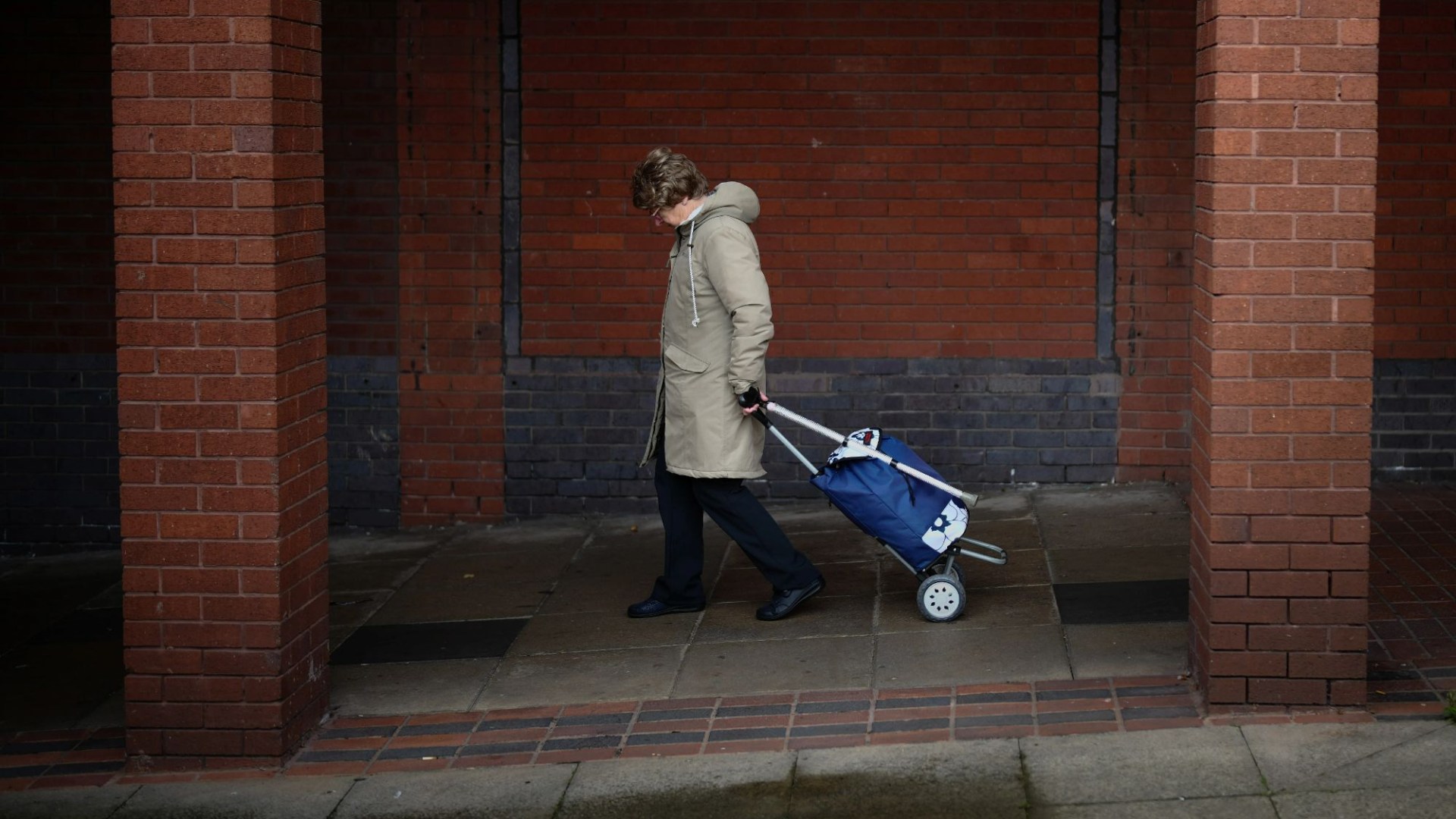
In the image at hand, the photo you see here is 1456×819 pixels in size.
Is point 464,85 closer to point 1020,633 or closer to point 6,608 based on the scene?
point 6,608

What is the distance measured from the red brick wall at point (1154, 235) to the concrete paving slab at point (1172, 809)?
4.30 metres

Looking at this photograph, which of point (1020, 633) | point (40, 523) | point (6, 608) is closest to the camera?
point (1020, 633)

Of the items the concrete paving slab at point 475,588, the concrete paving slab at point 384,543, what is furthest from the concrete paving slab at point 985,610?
the concrete paving slab at point 384,543

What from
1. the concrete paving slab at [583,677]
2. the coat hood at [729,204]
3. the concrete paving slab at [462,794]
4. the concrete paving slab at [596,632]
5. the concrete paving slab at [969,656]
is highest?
the coat hood at [729,204]

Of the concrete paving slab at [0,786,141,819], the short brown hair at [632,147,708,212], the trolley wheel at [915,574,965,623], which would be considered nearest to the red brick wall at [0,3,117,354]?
the short brown hair at [632,147,708,212]

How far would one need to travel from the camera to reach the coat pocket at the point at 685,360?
6914 mm

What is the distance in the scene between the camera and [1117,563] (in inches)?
309

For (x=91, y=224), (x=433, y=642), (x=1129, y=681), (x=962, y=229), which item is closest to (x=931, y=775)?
(x=1129, y=681)

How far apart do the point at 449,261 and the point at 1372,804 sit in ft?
19.0

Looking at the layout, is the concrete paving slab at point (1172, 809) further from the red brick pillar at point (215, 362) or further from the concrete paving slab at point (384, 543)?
the concrete paving slab at point (384, 543)

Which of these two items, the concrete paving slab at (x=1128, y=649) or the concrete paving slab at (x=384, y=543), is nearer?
the concrete paving slab at (x=1128, y=649)

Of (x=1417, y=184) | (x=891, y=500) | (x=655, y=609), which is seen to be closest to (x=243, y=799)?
(x=655, y=609)

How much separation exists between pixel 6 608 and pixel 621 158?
373 cm

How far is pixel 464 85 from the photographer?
9219 millimetres
